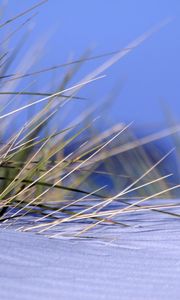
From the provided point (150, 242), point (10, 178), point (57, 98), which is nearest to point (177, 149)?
point (57, 98)

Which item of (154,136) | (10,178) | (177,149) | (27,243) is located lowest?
(27,243)

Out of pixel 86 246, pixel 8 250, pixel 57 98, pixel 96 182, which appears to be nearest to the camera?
pixel 8 250

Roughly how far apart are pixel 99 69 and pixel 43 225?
48 cm

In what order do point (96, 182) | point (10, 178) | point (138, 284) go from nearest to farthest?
point (138, 284) → point (10, 178) → point (96, 182)

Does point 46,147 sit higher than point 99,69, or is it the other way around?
point 99,69

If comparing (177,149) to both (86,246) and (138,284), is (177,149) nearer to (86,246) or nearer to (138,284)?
(86,246)

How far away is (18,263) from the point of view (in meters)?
1.13

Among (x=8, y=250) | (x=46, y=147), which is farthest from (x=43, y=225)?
(x=46, y=147)

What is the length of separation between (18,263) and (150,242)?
368 millimetres

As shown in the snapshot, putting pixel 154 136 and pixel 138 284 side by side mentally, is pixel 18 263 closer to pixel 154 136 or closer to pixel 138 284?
pixel 138 284

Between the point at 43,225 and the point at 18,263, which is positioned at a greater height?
the point at 43,225

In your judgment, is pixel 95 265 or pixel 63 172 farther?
pixel 63 172

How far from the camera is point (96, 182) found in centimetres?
216

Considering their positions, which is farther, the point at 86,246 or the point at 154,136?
the point at 154,136
